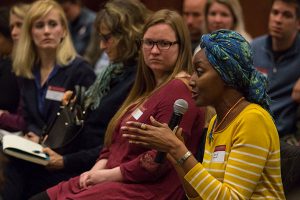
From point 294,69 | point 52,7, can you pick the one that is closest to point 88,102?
point 52,7

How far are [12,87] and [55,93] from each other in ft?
1.73

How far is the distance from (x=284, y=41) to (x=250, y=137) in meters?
1.72

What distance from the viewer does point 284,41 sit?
11.8 feet

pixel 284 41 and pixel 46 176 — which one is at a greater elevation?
pixel 284 41

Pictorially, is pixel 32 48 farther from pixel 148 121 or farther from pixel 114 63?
pixel 148 121

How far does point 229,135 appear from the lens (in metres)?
2.09

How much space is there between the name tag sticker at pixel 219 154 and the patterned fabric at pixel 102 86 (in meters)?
1.14

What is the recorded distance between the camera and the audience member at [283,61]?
137 inches

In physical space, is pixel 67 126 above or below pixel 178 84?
below

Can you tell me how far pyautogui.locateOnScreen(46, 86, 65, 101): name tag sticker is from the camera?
3482mm

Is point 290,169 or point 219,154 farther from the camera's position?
point 290,169

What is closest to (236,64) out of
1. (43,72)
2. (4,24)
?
(43,72)

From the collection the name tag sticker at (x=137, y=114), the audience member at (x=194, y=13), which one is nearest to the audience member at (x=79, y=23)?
the audience member at (x=194, y=13)

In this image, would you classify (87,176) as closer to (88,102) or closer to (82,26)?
(88,102)
